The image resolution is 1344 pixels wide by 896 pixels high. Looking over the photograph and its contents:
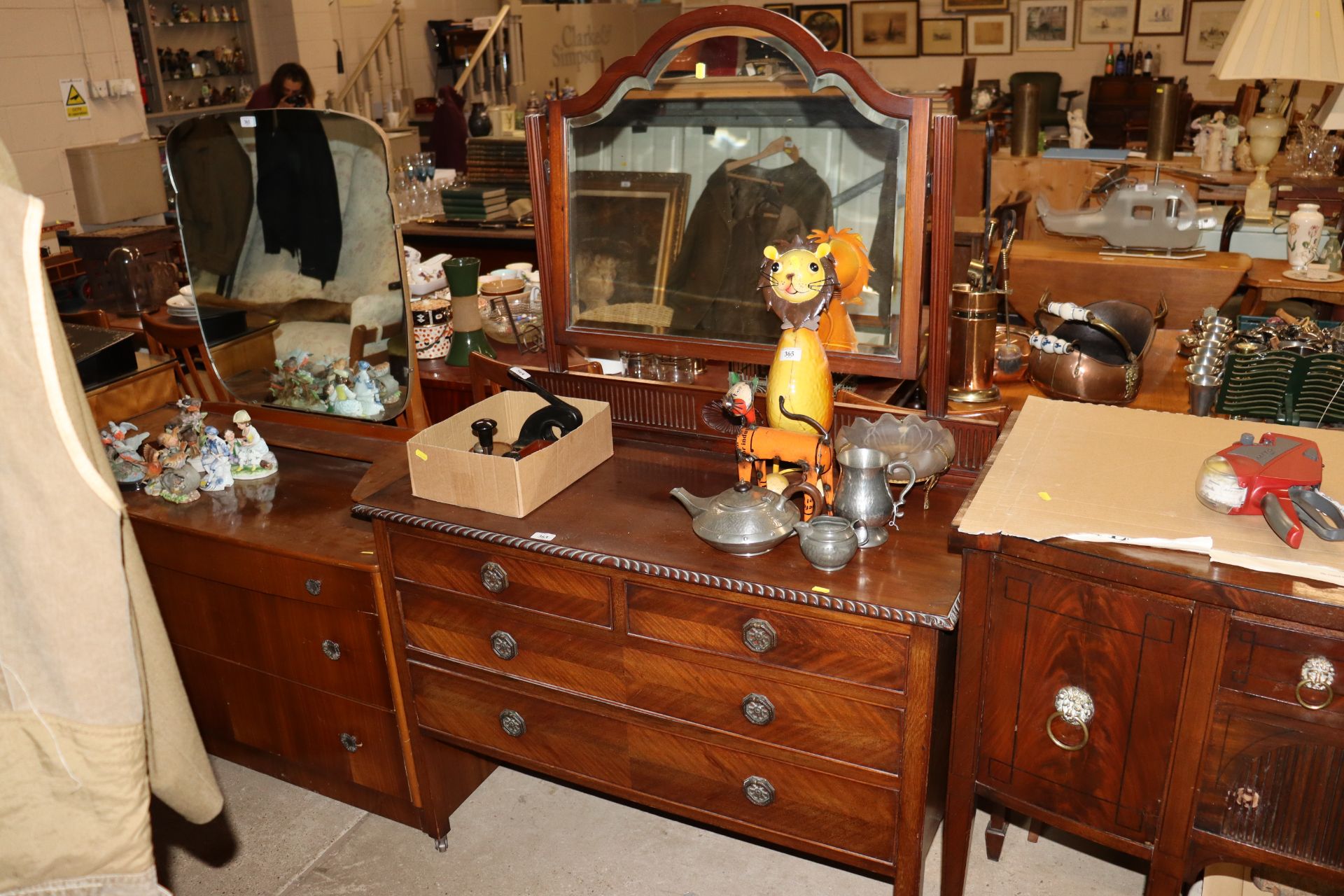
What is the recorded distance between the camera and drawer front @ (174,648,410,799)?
2.34 m

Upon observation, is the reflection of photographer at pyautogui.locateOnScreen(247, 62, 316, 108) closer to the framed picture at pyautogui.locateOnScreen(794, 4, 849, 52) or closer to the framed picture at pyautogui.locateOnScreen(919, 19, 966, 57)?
the framed picture at pyautogui.locateOnScreen(794, 4, 849, 52)

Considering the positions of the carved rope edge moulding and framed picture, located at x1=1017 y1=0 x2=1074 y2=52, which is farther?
framed picture, located at x1=1017 y1=0 x2=1074 y2=52

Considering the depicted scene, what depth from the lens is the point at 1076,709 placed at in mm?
1604

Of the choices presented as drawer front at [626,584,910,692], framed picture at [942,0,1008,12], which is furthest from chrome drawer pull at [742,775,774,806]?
framed picture at [942,0,1008,12]

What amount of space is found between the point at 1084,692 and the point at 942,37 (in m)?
9.76

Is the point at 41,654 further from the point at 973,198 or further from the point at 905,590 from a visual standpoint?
the point at 973,198

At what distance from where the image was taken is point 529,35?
8734 mm

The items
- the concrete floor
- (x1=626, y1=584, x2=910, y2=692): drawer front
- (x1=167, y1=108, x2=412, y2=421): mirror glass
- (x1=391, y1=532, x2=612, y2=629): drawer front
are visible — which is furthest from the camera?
(x1=167, y1=108, x2=412, y2=421): mirror glass

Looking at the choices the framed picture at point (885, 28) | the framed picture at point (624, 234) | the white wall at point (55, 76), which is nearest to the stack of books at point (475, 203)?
the white wall at point (55, 76)

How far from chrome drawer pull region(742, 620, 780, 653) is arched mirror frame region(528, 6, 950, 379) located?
1.67 feet

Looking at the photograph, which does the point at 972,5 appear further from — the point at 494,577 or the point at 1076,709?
the point at 1076,709

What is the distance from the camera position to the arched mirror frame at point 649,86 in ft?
5.82

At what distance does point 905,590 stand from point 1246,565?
1.52 feet

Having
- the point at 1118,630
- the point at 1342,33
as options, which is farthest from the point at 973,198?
the point at 1118,630
